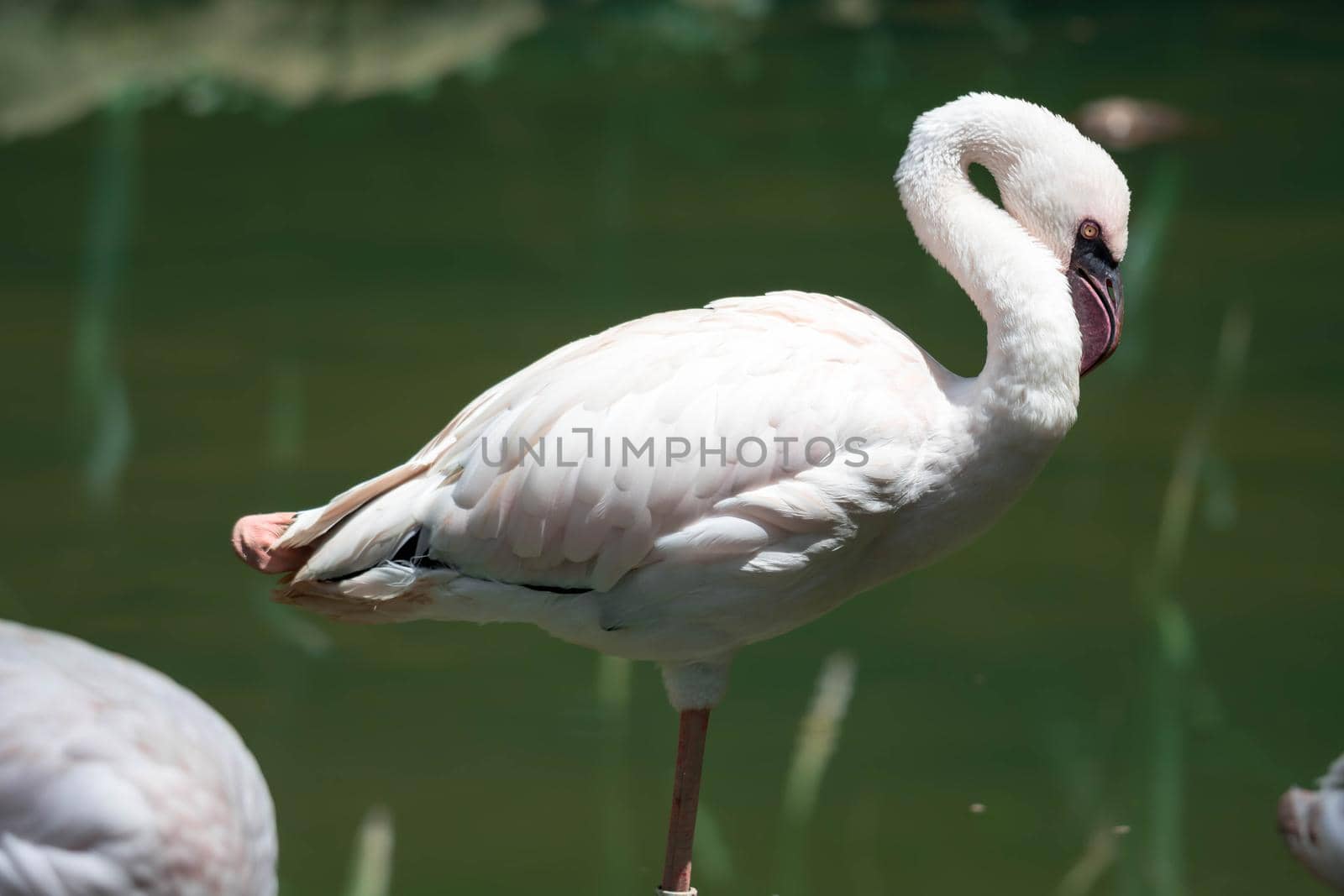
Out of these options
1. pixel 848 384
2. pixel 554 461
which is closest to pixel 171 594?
pixel 554 461

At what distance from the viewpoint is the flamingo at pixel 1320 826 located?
1.76 m

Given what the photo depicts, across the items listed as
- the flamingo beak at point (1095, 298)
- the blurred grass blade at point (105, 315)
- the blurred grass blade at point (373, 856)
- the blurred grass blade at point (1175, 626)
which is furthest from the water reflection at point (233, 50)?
the flamingo beak at point (1095, 298)

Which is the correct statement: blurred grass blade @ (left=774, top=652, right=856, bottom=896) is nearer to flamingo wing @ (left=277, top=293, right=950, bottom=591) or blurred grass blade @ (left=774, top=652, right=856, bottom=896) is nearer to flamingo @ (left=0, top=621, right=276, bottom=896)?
flamingo wing @ (left=277, top=293, right=950, bottom=591)

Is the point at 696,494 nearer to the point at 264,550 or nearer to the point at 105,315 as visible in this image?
the point at 264,550

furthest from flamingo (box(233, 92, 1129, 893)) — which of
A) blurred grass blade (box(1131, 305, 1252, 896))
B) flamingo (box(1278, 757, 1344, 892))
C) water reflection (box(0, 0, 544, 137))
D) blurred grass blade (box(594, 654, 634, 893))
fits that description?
water reflection (box(0, 0, 544, 137))

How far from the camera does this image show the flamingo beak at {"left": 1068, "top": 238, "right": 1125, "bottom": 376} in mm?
1965

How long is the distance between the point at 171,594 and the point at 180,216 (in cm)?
194

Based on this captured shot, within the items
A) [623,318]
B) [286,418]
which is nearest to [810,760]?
[286,418]

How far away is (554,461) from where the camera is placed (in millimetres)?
1949

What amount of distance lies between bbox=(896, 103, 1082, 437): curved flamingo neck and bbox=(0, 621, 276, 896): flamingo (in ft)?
2.93

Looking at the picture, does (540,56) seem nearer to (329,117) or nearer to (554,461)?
(329,117)

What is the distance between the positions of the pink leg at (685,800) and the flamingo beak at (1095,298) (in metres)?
0.60

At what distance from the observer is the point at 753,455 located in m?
1.90

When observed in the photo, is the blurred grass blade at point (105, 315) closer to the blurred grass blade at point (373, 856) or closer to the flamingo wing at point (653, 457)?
the blurred grass blade at point (373, 856)
